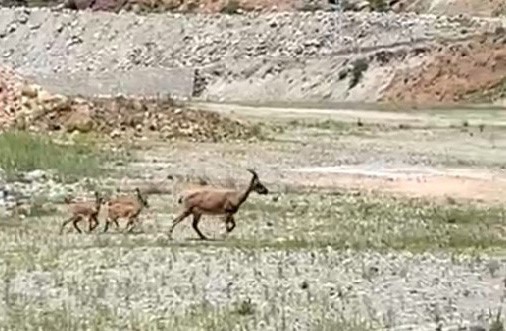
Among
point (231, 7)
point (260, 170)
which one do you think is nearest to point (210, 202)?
point (260, 170)

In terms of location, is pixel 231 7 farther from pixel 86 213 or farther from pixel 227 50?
pixel 86 213

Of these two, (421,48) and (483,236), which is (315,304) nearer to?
(483,236)

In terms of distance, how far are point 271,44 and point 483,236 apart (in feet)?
192

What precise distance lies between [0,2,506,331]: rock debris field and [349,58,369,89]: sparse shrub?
11 cm

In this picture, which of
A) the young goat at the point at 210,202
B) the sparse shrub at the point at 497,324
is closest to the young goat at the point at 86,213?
the young goat at the point at 210,202

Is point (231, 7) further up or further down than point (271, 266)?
further up

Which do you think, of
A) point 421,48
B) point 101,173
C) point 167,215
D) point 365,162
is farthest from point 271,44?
point 167,215

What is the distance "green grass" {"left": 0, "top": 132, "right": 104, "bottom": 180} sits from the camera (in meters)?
35.3

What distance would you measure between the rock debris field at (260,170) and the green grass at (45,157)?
0.33ft

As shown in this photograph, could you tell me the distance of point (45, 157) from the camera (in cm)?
3781


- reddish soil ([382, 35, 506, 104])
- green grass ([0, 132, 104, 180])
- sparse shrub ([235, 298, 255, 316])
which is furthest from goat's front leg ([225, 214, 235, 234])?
reddish soil ([382, 35, 506, 104])

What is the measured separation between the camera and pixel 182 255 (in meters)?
21.4

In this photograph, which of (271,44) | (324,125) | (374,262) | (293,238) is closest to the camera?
(374,262)

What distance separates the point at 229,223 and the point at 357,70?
53.5m
